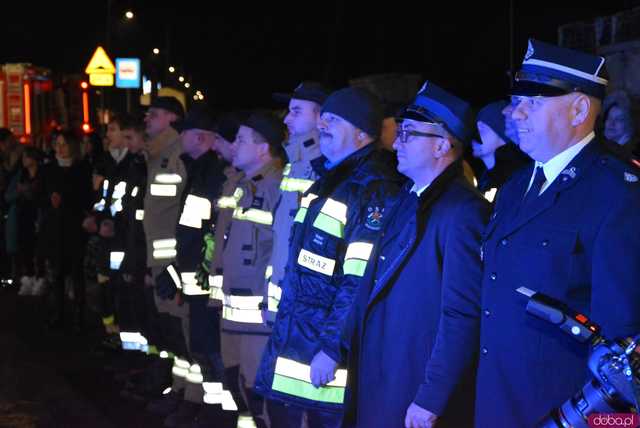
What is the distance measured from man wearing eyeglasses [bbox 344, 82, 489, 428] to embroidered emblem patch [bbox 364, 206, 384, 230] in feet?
0.77

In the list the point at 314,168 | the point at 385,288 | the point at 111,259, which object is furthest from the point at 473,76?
the point at 385,288

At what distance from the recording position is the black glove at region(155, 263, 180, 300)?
7.91 metres

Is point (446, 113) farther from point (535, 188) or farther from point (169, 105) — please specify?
point (169, 105)

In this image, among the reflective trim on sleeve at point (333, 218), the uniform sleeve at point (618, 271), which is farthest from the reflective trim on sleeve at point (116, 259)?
the uniform sleeve at point (618, 271)

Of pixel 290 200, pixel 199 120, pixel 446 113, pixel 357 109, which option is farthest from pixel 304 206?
pixel 199 120

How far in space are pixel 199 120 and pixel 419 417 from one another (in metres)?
4.47

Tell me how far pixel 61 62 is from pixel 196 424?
3647 centimetres

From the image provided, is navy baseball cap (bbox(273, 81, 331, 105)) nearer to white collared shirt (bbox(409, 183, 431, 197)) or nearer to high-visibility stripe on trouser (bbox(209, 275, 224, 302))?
white collared shirt (bbox(409, 183, 431, 197))

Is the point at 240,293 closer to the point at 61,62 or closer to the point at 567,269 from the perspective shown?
the point at 567,269

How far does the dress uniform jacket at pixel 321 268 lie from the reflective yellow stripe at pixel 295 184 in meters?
0.71

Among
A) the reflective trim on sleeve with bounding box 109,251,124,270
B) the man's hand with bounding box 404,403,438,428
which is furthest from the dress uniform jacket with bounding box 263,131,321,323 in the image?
the reflective trim on sleeve with bounding box 109,251,124,270

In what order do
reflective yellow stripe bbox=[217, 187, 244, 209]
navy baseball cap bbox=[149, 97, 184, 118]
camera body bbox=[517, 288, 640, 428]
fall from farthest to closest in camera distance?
1. navy baseball cap bbox=[149, 97, 184, 118]
2. reflective yellow stripe bbox=[217, 187, 244, 209]
3. camera body bbox=[517, 288, 640, 428]

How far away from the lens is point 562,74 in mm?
3430

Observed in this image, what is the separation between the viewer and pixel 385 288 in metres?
4.29
